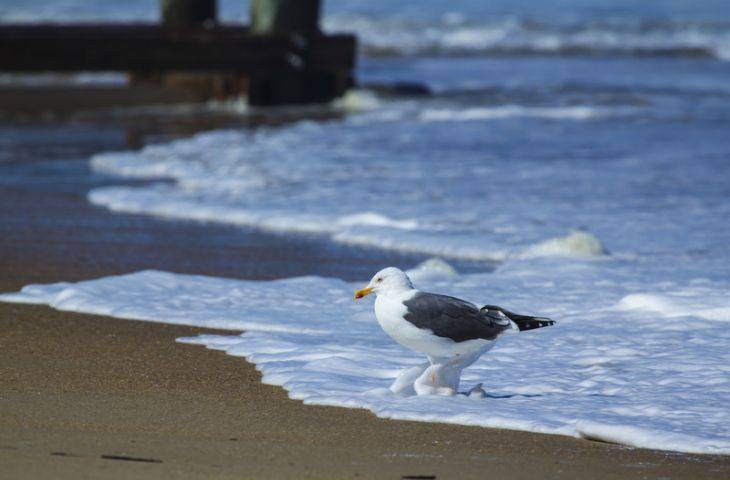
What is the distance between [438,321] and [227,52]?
1122 cm

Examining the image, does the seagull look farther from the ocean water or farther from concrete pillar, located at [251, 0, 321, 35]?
concrete pillar, located at [251, 0, 321, 35]

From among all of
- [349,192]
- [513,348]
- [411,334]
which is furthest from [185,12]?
[411,334]

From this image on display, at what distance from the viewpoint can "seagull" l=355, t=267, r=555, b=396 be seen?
4.20m

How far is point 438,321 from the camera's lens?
419 centimetres

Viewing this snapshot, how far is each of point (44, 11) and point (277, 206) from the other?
33.3 m

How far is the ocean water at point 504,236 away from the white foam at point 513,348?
0.01 metres

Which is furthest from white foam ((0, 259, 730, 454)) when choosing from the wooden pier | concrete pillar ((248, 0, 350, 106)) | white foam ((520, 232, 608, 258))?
concrete pillar ((248, 0, 350, 106))

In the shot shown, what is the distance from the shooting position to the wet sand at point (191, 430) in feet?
11.9

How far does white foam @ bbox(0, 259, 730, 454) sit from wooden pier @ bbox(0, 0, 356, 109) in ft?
28.3

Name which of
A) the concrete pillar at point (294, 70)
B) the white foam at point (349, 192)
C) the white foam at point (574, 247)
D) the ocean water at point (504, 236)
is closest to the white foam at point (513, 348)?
the ocean water at point (504, 236)

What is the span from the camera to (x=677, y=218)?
8242 millimetres

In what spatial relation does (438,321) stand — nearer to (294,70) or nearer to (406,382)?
(406,382)

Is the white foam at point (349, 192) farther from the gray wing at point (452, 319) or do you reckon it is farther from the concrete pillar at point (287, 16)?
the concrete pillar at point (287, 16)

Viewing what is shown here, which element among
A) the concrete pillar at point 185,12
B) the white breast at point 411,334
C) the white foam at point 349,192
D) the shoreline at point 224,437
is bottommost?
the white foam at point 349,192
